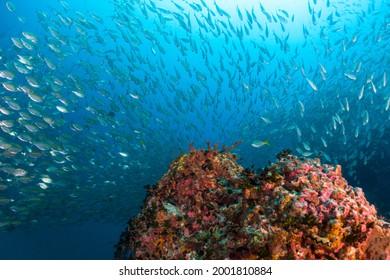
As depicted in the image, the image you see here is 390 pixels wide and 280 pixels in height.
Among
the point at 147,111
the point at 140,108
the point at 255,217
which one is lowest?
the point at 255,217

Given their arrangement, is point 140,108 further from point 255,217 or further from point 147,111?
point 255,217

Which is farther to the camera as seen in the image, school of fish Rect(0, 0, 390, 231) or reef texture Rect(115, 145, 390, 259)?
school of fish Rect(0, 0, 390, 231)

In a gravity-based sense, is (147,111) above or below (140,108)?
below

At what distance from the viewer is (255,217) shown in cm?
311

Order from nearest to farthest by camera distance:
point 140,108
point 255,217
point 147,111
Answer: point 255,217 → point 147,111 → point 140,108

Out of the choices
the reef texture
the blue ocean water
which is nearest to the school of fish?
the blue ocean water

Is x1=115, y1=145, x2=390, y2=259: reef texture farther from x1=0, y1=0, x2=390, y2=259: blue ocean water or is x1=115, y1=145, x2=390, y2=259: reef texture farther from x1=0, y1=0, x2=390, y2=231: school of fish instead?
x1=0, y1=0, x2=390, y2=231: school of fish

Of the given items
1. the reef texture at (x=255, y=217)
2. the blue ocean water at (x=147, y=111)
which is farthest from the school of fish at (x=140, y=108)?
the reef texture at (x=255, y=217)

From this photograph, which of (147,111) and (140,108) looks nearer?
(147,111)

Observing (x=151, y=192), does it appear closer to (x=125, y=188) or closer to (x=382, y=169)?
(x=382, y=169)

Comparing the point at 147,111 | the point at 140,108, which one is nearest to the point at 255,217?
the point at 147,111

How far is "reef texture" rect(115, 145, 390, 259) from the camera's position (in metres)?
2.82
